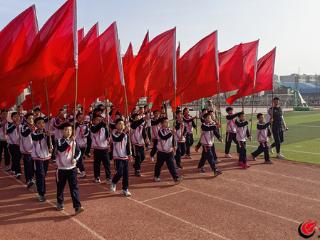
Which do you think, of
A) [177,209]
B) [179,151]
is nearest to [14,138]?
[179,151]

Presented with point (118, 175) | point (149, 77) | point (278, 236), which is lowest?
point (278, 236)

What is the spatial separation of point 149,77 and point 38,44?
4.51 meters

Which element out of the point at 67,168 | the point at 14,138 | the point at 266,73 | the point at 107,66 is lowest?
the point at 67,168

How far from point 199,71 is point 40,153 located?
5.70 m

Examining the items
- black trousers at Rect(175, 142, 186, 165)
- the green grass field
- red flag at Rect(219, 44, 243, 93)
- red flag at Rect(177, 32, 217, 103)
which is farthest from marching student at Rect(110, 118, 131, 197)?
the green grass field

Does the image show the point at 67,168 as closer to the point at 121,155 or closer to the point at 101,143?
the point at 121,155

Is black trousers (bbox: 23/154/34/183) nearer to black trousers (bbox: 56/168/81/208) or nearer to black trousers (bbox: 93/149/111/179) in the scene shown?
black trousers (bbox: 93/149/111/179)

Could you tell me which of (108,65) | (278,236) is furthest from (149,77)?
(278,236)

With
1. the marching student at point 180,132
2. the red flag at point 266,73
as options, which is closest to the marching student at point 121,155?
the marching student at point 180,132

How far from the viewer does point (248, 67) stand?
12.6 m

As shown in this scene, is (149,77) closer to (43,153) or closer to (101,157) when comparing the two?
(101,157)

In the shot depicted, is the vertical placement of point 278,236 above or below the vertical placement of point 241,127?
below

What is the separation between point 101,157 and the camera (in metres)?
10.0

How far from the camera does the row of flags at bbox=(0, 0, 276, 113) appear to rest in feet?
26.0
